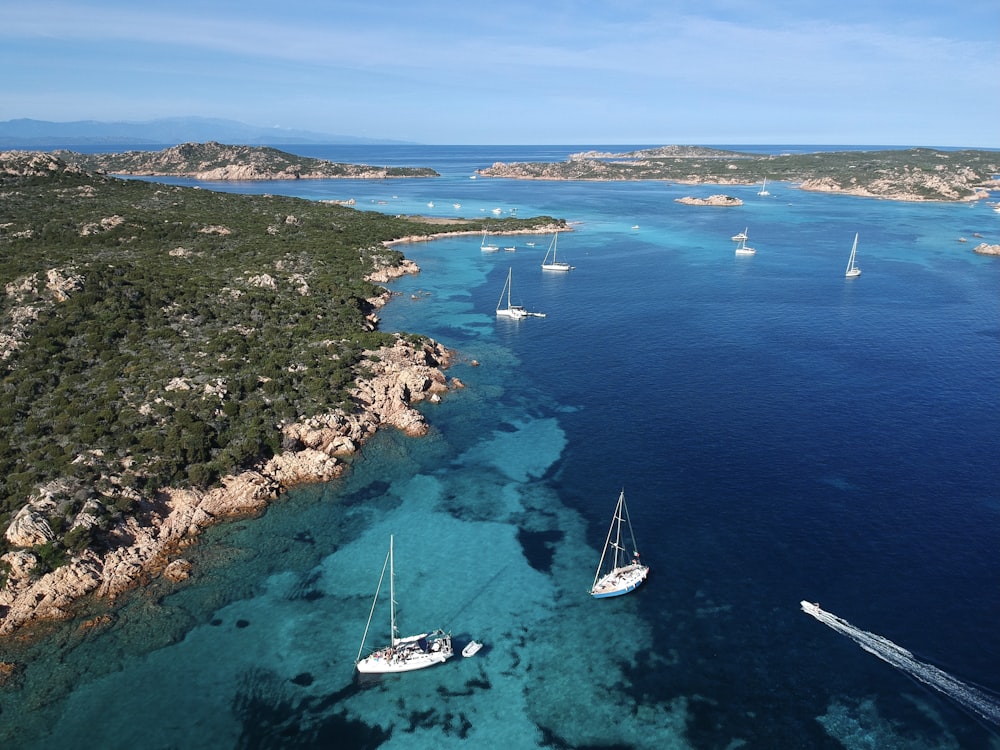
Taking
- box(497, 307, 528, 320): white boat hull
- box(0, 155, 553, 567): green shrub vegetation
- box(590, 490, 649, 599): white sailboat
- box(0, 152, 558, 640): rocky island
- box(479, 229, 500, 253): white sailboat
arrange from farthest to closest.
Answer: box(479, 229, 500, 253): white sailboat < box(497, 307, 528, 320): white boat hull < box(0, 155, 553, 567): green shrub vegetation < box(0, 152, 558, 640): rocky island < box(590, 490, 649, 599): white sailboat

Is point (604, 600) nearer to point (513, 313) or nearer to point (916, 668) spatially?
point (916, 668)

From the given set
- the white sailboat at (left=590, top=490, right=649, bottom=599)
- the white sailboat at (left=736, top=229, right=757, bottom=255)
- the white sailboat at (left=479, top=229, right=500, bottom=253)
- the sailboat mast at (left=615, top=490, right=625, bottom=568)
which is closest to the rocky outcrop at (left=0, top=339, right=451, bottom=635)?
the sailboat mast at (left=615, top=490, right=625, bottom=568)

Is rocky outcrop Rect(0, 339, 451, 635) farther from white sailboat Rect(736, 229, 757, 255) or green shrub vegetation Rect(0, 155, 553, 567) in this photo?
white sailboat Rect(736, 229, 757, 255)

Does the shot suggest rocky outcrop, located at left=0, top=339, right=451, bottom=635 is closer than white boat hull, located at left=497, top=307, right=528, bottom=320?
Yes

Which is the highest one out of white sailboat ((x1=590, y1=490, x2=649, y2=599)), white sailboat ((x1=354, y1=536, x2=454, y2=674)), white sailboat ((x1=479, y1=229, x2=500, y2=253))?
white sailboat ((x1=479, y1=229, x2=500, y2=253))

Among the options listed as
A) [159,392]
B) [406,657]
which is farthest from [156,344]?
[406,657]

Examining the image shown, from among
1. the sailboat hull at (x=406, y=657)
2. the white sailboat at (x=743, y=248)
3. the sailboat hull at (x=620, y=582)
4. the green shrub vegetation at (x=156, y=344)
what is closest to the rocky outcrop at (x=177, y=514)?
the green shrub vegetation at (x=156, y=344)
